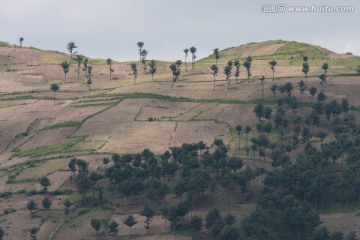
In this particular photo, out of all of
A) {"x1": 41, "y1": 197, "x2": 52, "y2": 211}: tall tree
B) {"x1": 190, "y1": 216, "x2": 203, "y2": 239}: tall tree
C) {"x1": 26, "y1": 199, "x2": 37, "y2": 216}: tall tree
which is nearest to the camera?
{"x1": 190, "y1": 216, "x2": 203, "y2": 239}: tall tree

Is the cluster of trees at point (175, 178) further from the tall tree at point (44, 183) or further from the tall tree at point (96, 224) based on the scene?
the tall tree at point (96, 224)

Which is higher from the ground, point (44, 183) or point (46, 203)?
point (44, 183)

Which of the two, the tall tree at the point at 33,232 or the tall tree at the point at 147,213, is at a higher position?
the tall tree at the point at 147,213

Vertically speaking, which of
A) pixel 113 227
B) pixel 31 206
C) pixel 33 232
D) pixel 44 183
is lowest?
pixel 33 232

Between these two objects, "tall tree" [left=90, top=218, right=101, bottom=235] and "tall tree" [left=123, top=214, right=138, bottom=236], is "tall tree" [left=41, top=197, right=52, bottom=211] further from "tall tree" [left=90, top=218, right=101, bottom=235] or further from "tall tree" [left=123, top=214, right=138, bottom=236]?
"tall tree" [left=123, top=214, right=138, bottom=236]

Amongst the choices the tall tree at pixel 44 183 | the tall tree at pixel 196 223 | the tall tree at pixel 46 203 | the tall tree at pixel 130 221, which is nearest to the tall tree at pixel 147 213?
the tall tree at pixel 130 221

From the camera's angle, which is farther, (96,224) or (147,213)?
(147,213)

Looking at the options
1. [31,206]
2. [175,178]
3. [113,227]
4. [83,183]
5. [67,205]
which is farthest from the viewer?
[175,178]

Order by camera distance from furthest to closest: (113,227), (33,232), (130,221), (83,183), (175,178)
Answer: (175,178), (83,183), (130,221), (33,232), (113,227)

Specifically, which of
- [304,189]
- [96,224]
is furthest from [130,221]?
[304,189]

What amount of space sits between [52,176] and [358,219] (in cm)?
9025

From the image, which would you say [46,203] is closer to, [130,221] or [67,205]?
[67,205]

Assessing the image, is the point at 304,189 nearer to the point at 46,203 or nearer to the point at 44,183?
the point at 46,203

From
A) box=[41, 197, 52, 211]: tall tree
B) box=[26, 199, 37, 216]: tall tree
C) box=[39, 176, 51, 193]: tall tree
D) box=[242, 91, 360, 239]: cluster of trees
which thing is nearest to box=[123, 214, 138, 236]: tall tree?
box=[41, 197, 52, 211]: tall tree
